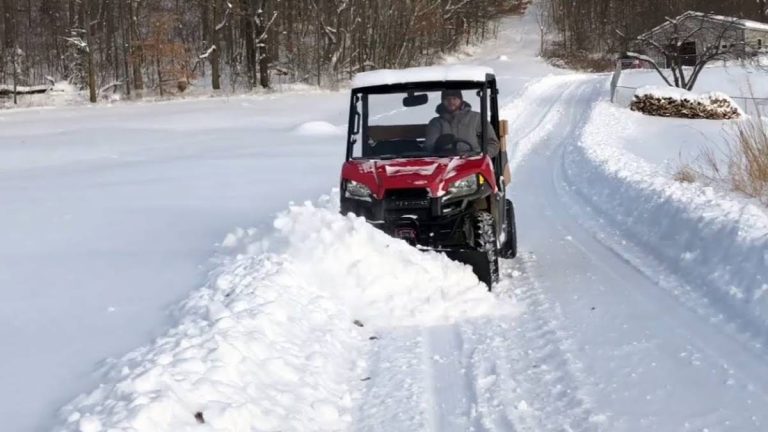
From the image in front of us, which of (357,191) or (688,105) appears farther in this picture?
(688,105)

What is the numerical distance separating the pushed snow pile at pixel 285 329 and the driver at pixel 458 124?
3.99ft

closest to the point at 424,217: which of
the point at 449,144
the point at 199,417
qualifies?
the point at 449,144

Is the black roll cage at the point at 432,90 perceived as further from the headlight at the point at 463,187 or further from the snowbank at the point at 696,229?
the snowbank at the point at 696,229

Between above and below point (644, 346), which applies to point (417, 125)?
above

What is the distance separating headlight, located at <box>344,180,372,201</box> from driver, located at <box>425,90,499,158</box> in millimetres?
798

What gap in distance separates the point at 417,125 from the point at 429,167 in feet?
3.14

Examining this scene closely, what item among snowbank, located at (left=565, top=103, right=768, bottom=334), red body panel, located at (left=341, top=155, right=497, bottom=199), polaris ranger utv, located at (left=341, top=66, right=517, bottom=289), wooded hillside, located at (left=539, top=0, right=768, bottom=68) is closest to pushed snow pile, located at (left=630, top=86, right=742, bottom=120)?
snowbank, located at (left=565, top=103, right=768, bottom=334)

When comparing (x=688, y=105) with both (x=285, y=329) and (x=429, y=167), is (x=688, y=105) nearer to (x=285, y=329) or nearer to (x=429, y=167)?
(x=429, y=167)

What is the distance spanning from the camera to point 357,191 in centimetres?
670

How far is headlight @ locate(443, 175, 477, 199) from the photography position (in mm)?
6418

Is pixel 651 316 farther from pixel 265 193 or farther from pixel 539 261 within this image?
pixel 265 193

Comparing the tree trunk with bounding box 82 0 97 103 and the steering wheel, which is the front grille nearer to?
the steering wheel

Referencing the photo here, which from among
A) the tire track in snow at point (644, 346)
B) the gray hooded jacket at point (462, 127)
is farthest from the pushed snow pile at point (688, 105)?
the gray hooded jacket at point (462, 127)

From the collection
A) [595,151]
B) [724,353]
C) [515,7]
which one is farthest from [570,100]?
[515,7]
